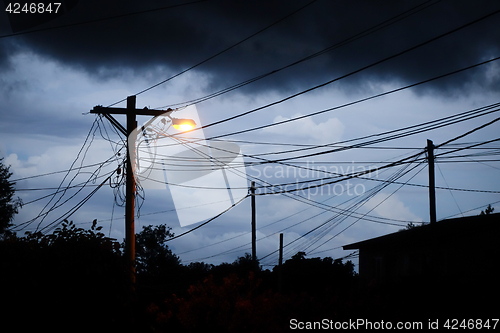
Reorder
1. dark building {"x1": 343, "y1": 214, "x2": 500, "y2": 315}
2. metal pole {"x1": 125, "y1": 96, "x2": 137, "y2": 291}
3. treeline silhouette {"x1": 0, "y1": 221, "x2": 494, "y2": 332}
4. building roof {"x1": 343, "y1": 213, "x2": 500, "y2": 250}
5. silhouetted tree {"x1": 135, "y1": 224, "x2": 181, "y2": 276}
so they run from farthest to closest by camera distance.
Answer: silhouetted tree {"x1": 135, "y1": 224, "x2": 181, "y2": 276} < building roof {"x1": 343, "y1": 213, "x2": 500, "y2": 250} < dark building {"x1": 343, "y1": 214, "x2": 500, "y2": 315} < metal pole {"x1": 125, "y1": 96, "x2": 137, "y2": 291} < treeline silhouette {"x1": 0, "y1": 221, "x2": 494, "y2": 332}

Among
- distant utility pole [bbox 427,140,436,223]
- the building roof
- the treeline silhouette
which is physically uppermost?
distant utility pole [bbox 427,140,436,223]

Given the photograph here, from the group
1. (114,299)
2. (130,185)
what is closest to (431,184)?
(130,185)

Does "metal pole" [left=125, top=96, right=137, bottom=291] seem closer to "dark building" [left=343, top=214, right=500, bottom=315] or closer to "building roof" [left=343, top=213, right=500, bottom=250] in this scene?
"dark building" [left=343, top=214, right=500, bottom=315]

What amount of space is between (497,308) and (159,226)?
70.5 meters

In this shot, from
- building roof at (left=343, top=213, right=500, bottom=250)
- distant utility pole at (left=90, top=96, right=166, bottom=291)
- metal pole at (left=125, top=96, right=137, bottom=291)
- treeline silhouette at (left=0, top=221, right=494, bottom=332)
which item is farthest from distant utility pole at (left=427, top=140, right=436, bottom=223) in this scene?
metal pole at (left=125, top=96, right=137, bottom=291)

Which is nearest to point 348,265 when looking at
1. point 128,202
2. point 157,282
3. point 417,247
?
point 157,282

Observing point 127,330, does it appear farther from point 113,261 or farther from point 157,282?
point 157,282

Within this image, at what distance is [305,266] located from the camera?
44.1 m

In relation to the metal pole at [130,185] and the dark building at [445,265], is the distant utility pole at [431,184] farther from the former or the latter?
the metal pole at [130,185]

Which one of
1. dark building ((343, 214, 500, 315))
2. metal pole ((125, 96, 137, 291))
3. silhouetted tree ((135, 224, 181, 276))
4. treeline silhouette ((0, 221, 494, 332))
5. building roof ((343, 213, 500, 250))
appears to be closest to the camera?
treeline silhouette ((0, 221, 494, 332))

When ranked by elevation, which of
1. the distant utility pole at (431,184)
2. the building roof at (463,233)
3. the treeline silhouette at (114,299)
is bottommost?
the treeline silhouette at (114,299)

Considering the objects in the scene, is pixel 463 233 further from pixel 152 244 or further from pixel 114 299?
pixel 152 244

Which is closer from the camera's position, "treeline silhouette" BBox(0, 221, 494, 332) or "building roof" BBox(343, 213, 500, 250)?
"treeline silhouette" BBox(0, 221, 494, 332)

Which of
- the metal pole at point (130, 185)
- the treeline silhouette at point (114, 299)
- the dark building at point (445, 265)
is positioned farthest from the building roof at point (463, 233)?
the metal pole at point (130, 185)
